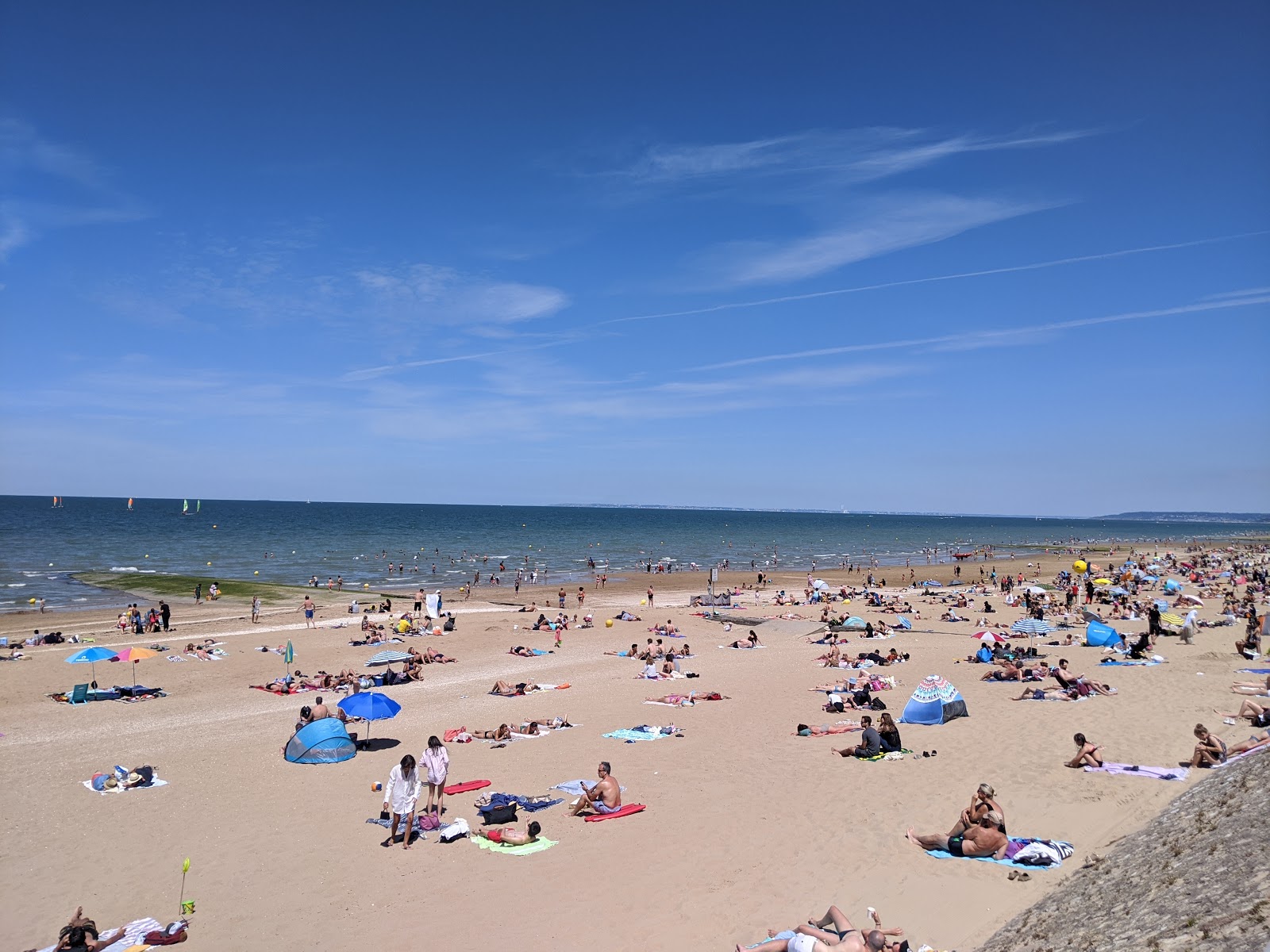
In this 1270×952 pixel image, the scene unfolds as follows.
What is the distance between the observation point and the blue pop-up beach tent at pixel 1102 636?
974 inches

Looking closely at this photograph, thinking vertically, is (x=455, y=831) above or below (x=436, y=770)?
below

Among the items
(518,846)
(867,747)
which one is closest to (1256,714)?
(867,747)

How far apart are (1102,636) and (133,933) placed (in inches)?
1024

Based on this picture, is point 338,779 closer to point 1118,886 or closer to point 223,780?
point 223,780

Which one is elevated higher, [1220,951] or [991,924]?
[1220,951]

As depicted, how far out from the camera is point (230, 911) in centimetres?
862

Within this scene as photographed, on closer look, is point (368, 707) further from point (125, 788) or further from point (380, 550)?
point (380, 550)

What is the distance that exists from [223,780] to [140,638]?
63.1ft

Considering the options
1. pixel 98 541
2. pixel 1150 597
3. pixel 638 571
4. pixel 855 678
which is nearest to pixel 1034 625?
pixel 855 678

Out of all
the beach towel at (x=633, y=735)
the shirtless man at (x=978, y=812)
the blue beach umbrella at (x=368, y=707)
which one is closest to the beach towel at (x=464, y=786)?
the blue beach umbrella at (x=368, y=707)

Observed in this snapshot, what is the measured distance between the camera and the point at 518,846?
1006 centimetres

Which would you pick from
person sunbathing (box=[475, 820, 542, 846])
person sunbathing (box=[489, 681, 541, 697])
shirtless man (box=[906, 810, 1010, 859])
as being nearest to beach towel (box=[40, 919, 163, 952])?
person sunbathing (box=[475, 820, 542, 846])

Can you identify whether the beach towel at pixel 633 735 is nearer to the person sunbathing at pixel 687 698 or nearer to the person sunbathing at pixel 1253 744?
the person sunbathing at pixel 687 698

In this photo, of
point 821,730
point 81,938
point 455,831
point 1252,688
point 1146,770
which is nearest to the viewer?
point 81,938
